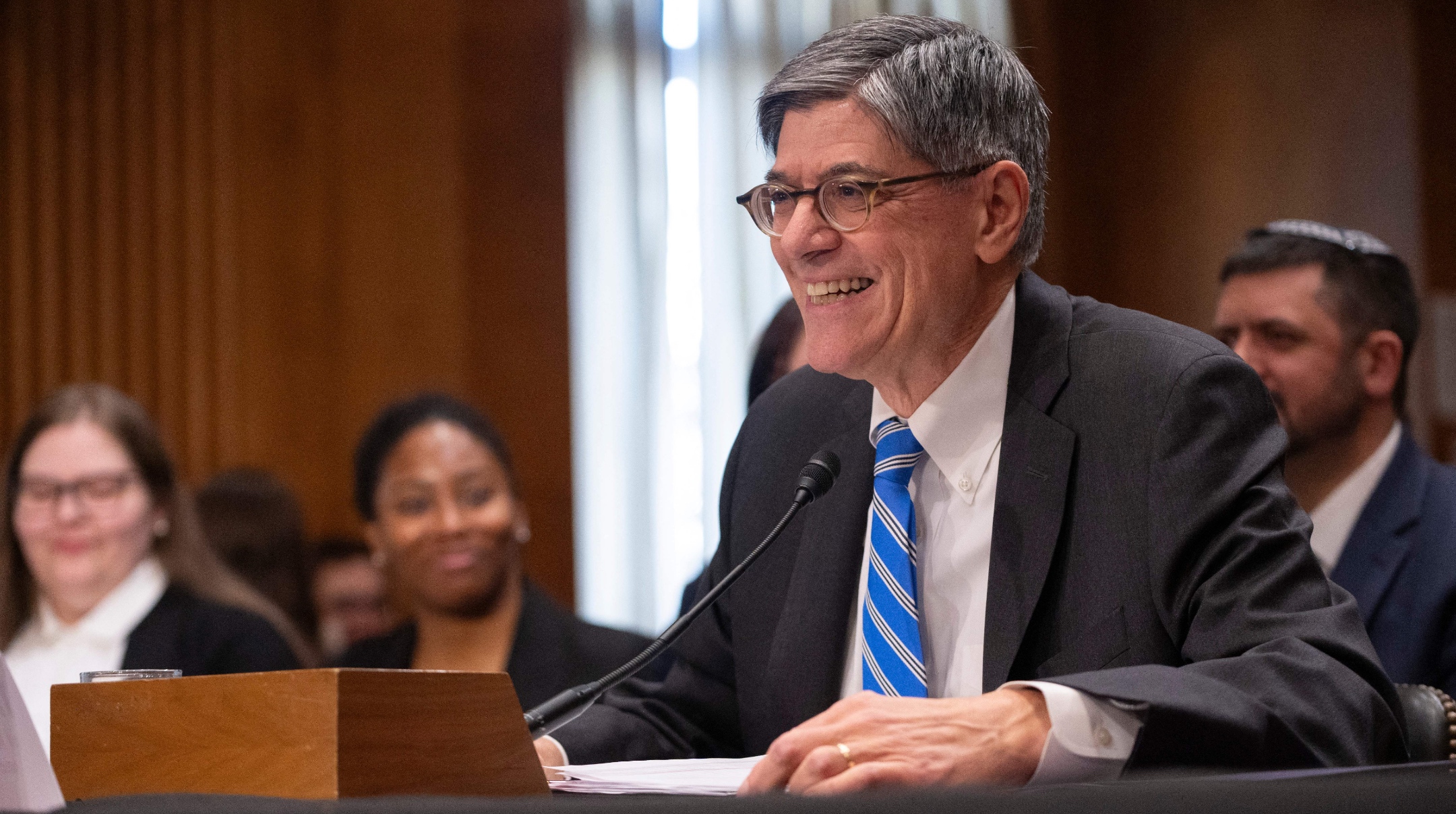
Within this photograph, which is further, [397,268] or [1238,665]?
[397,268]

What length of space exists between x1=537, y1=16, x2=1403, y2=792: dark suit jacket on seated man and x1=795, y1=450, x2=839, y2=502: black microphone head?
0.12 metres

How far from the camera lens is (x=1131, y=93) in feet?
17.3

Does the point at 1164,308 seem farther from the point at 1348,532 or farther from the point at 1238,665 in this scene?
the point at 1238,665

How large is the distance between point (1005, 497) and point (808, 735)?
1.64 feet

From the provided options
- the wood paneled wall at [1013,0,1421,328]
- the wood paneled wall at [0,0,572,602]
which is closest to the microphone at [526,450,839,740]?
the wood paneled wall at [1013,0,1421,328]

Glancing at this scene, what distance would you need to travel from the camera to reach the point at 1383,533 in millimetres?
2545

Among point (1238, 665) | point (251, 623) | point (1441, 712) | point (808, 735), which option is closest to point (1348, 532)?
point (1441, 712)

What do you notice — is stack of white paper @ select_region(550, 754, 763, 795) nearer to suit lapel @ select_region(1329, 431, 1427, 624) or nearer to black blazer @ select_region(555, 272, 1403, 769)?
black blazer @ select_region(555, 272, 1403, 769)

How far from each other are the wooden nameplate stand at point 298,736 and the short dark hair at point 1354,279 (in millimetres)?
2164

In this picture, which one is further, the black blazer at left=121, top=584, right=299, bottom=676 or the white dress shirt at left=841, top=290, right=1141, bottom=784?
the black blazer at left=121, top=584, right=299, bottom=676

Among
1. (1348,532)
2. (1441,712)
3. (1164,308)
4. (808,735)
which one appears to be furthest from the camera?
(1164,308)

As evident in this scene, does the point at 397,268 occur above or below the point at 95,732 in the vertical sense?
above

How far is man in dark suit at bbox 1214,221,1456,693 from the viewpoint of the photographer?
263 cm

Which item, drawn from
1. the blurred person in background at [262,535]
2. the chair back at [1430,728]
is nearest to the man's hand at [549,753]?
the chair back at [1430,728]
